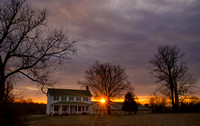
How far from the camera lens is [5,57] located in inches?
484

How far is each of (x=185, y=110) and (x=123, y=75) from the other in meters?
15.7

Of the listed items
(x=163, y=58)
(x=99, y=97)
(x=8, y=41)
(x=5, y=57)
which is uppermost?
(x=163, y=58)

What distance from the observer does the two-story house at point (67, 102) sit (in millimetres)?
49312

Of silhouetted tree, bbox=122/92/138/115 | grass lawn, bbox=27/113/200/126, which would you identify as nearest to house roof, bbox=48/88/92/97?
silhouetted tree, bbox=122/92/138/115

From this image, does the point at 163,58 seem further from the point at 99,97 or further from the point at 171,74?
the point at 99,97

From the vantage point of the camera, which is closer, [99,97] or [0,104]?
[0,104]

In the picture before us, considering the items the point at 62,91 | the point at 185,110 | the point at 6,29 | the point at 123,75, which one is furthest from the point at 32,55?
the point at 62,91

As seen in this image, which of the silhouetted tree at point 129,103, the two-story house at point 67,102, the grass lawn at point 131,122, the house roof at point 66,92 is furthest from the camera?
the house roof at point 66,92

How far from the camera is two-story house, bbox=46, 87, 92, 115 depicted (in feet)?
162

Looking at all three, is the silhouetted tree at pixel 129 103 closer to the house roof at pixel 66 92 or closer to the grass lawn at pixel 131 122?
the house roof at pixel 66 92

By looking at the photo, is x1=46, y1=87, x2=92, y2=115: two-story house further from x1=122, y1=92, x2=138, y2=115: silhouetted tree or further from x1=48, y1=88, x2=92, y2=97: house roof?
x1=122, y1=92, x2=138, y2=115: silhouetted tree

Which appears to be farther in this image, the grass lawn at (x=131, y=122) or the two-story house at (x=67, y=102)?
the two-story house at (x=67, y=102)

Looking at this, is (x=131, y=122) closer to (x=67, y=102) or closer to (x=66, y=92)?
(x=67, y=102)

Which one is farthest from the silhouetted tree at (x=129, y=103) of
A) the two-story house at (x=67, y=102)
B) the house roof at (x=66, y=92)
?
the house roof at (x=66, y=92)
